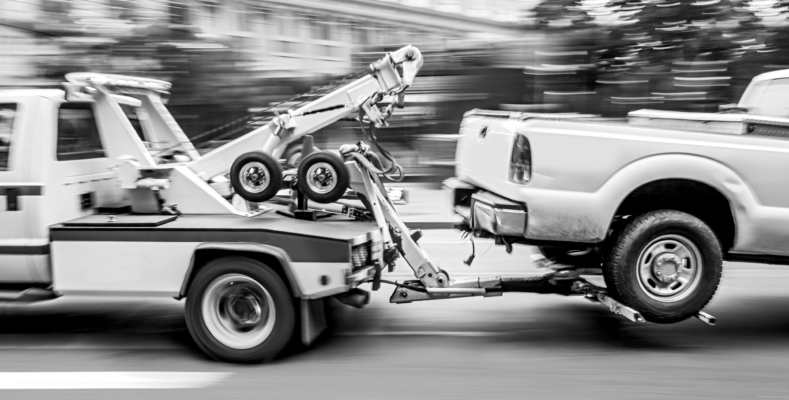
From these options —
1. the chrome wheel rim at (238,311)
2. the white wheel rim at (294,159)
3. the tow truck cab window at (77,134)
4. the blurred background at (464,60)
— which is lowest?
the chrome wheel rim at (238,311)

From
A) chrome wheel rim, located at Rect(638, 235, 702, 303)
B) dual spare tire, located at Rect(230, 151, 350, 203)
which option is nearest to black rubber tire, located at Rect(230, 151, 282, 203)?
dual spare tire, located at Rect(230, 151, 350, 203)

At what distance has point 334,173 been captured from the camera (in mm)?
5273

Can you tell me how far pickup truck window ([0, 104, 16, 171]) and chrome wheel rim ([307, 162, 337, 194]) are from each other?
2093mm

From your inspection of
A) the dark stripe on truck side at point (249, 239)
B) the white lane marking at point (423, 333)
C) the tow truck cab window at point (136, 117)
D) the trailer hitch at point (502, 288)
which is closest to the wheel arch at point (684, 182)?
the trailer hitch at point (502, 288)

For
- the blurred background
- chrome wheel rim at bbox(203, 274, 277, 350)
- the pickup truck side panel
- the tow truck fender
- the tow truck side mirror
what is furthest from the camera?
the blurred background

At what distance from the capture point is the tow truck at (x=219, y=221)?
5.00 metres

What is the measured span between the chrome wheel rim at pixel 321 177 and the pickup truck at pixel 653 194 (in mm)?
1178

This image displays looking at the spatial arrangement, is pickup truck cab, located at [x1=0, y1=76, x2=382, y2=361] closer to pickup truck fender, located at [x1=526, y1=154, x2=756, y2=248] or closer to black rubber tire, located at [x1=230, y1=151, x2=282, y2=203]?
black rubber tire, located at [x1=230, y1=151, x2=282, y2=203]

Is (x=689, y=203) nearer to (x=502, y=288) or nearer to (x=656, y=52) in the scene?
(x=502, y=288)

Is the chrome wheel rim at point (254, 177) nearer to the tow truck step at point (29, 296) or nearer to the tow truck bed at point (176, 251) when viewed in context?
the tow truck bed at point (176, 251)

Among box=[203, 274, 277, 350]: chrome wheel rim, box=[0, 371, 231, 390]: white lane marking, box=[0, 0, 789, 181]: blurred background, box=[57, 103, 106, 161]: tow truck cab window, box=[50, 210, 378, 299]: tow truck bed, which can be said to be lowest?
box=[0, 371, 231, 390]: white lane marking

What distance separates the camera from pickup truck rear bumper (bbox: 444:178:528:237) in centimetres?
536

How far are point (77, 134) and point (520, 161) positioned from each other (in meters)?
3.23

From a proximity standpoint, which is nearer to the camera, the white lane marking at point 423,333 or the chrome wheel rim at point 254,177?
the chrome wheel rim at point 254,177
